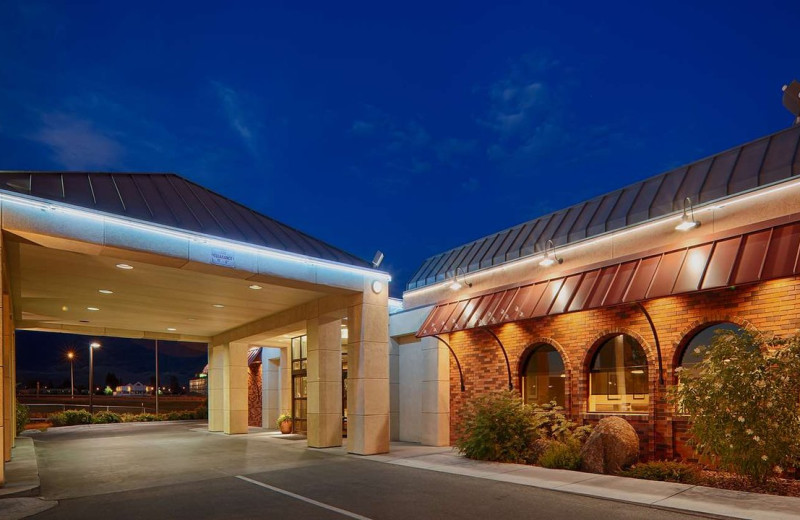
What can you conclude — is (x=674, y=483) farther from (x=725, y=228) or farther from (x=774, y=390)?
(x=725, y=228)

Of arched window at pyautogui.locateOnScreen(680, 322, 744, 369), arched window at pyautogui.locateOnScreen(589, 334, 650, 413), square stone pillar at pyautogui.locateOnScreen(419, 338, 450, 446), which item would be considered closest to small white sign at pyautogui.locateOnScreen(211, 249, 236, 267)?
square stone pillar at pyautogui.locateOnScreen(419, 338, 450, 446)

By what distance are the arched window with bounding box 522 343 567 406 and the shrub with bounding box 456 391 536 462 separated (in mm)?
1314

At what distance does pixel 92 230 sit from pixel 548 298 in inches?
414

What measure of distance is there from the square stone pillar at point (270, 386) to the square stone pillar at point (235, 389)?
8.80ft

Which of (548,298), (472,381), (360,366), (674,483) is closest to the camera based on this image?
(674,483)

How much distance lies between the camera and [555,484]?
1076 cm

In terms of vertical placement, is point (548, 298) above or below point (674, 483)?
above

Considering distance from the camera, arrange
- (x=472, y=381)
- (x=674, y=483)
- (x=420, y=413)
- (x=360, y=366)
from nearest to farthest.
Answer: (x=674, y=483)
(x=360, y=366)
(x=472, y=381)
(x=420, y=413)

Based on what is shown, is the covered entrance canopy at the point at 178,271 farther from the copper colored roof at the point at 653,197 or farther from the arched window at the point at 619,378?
the arched window at the point at 619,378

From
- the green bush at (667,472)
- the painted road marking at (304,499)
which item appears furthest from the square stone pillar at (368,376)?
the green bush at (667,472)

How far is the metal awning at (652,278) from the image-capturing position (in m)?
10.3

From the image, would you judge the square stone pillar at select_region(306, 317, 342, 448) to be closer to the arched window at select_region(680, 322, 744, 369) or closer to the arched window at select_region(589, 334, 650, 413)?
the arched window at select_region(589, 334, 650, 413)

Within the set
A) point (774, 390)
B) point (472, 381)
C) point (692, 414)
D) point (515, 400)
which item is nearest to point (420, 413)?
point (472, 381)

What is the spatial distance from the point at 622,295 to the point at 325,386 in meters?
9.84
